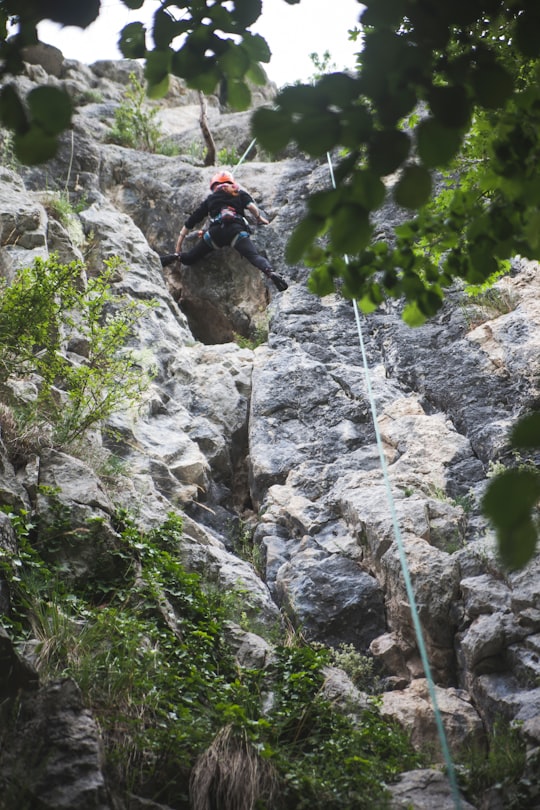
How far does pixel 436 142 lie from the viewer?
1335 millimetres

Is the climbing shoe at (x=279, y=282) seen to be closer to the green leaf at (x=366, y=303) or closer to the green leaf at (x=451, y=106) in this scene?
the green leaf at (x=366, y=303)

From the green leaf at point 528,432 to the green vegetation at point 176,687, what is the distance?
2.54m

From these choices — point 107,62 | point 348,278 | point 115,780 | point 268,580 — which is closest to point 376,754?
point 115,780

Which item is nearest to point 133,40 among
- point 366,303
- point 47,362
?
point 366,303

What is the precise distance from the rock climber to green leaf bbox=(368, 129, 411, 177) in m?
7.25

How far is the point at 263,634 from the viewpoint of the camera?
4.68 meters

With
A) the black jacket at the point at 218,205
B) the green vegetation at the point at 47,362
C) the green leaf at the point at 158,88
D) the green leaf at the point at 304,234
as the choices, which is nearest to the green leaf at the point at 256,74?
the green leaf at the point at 158,88

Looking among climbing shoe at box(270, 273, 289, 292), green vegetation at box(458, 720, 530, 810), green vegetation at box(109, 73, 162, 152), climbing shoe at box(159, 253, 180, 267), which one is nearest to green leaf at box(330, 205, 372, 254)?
green vegetation at box(458, 720, 530, 810)

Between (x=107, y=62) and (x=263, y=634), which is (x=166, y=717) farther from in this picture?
(x=107, y=62)

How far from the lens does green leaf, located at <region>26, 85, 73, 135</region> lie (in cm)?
125

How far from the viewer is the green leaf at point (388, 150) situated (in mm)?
1366

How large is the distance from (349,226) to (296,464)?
520cm

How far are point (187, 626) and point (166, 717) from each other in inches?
39.4

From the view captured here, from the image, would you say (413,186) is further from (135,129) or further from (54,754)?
(135,129)
